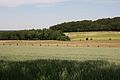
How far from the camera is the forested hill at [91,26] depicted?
130 meters

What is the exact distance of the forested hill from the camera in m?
130

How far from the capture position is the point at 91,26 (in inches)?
5349

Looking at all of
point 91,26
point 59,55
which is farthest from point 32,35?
point 59,55

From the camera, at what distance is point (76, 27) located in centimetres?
14225

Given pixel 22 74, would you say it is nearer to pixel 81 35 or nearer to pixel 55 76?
pixel 55 76

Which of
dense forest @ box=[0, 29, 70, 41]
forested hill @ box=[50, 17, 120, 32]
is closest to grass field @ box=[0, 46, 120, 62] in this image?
dense forest @ box=[0, 29, 70, 41]

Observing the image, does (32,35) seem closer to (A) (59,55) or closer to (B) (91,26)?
(B) (91,26)

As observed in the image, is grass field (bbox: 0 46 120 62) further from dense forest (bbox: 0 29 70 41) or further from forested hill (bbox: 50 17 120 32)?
forested hill (bbox: 50 17 120 32)

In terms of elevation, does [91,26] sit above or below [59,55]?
above

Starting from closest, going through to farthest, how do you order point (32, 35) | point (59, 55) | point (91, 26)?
1. point (59, 55)
2. point (32, 35)
3. point (91, 26)

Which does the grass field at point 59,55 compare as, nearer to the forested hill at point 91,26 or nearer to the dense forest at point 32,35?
the dense forest at point 32,35

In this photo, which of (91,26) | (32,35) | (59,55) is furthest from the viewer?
(91,26)

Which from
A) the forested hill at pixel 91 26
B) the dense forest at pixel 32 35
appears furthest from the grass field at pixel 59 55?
the forested hill at pixel 91 26

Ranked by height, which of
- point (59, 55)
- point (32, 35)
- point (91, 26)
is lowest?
point (59, 55)
